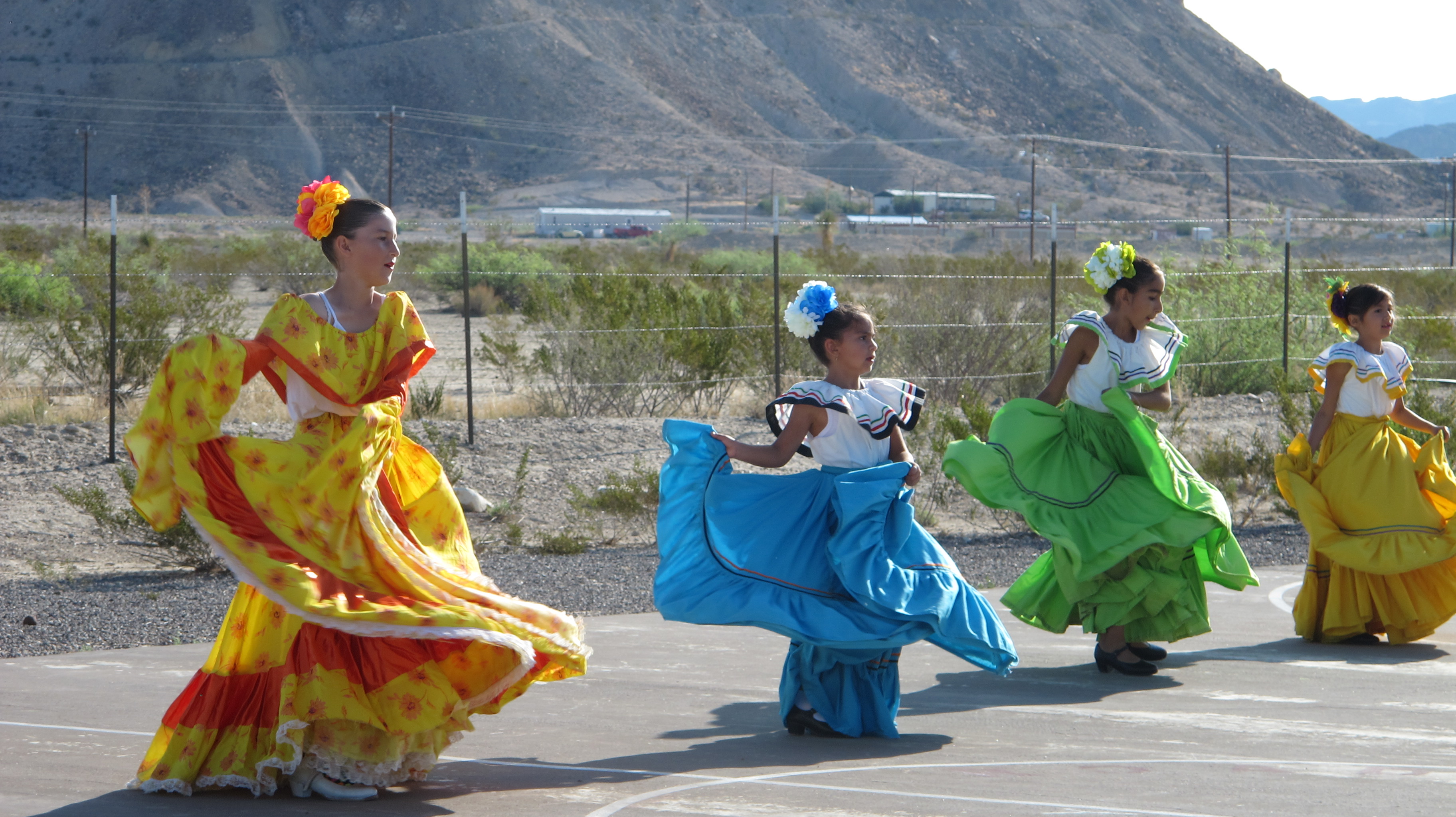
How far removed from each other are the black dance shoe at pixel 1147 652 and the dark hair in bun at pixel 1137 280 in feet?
4.76

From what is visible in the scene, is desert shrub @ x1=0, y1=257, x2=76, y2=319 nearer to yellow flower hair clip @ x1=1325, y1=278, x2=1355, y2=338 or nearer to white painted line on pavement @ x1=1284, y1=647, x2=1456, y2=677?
yellow flower hair clip @ x1=1325, y1=278, x2=1355, y2=338

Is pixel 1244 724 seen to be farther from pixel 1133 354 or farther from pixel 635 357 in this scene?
pixel 635 357

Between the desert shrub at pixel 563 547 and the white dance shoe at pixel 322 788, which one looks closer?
the white dance shoe at pixel 322 788

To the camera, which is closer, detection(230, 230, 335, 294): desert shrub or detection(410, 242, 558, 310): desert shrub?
detection(410, 242, 558, 310): desert shrub

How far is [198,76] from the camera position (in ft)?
255

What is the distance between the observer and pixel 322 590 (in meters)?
4.12

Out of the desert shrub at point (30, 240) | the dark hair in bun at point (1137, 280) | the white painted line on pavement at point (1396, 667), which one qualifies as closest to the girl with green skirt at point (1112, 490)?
the dark hair in bun at point (1137, 280)

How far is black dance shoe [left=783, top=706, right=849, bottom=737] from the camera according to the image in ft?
16.8

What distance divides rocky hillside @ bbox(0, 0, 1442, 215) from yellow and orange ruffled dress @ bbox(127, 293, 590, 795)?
221 feet

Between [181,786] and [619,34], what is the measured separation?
8242 centimetres

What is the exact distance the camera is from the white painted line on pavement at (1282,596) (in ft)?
26.1

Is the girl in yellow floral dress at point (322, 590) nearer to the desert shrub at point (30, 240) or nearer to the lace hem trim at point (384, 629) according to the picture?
the lace hem trim at point (384, 629)

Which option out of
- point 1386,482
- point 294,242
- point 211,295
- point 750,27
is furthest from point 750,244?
point 1386,482

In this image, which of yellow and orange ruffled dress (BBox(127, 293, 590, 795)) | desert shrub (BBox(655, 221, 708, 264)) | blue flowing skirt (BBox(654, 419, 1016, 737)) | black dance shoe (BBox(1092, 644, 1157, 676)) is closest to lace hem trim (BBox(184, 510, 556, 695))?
yellow and orange ruffled dress (BBox(127, 293, 590, 795))
